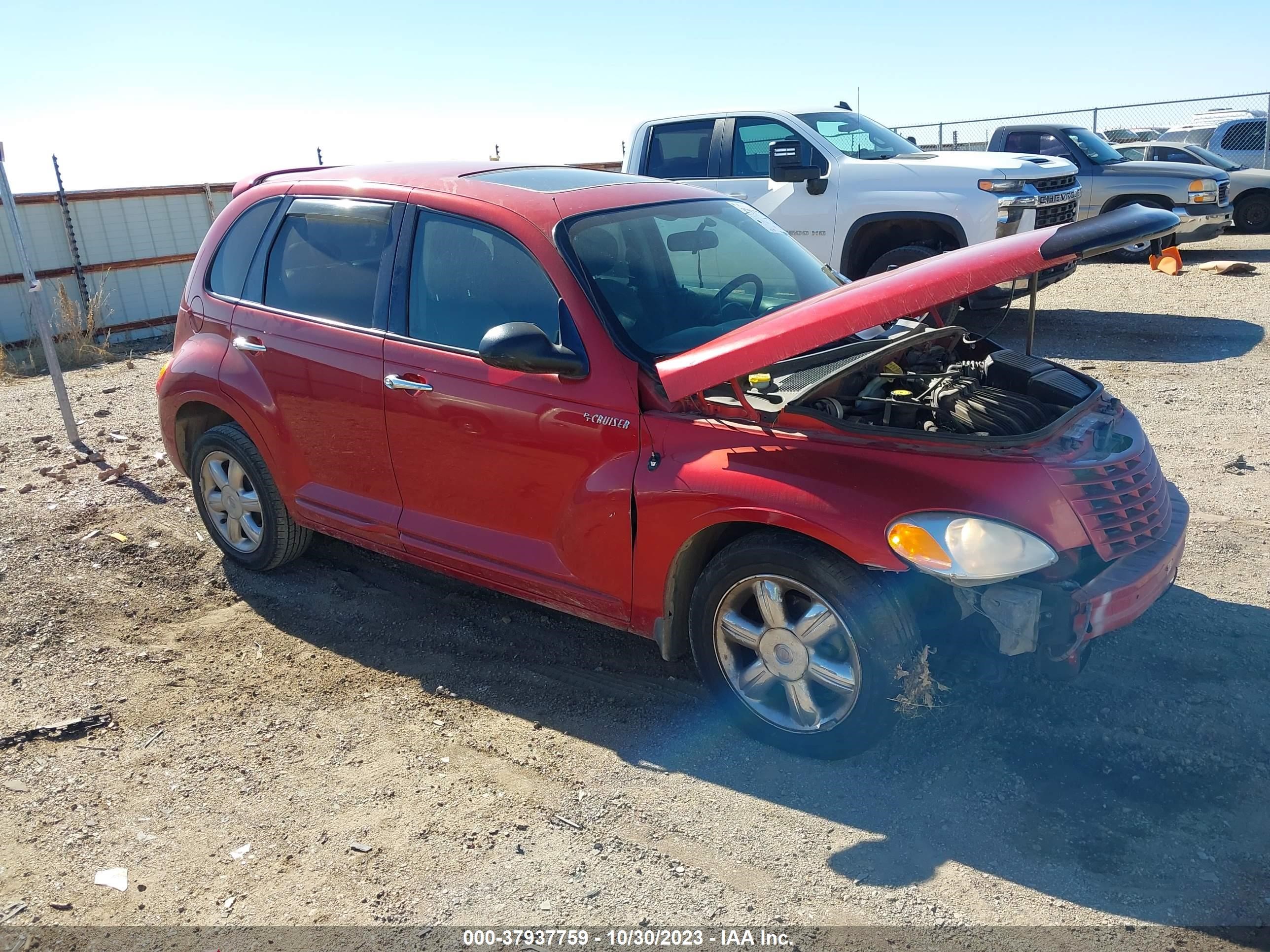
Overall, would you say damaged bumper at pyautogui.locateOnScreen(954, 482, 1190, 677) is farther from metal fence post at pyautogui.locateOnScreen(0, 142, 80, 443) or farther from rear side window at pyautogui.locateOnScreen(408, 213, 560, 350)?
metal fence post at pyautogui.locateOnScreen(0, 142, 80, 443)

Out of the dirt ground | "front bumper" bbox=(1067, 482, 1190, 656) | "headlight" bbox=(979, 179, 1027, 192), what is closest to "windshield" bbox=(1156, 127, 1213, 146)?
"headlight" bbox=(979, 179, 1027, 192)

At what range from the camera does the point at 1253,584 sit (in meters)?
4.64

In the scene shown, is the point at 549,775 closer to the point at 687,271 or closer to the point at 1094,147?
the point at 687,271

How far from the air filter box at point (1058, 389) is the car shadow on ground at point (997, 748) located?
104 centimetres

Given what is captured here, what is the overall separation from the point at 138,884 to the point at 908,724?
260 cm

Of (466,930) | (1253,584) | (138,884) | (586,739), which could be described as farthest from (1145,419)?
(138,884)

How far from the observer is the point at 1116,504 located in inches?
134

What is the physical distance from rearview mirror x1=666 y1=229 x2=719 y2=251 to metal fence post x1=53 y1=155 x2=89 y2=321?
1138cm

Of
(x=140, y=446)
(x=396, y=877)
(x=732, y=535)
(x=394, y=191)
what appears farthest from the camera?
(x=140, y=446)

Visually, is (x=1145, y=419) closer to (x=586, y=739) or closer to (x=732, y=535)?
(x=732, y=535)

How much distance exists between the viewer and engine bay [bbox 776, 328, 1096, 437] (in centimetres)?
357

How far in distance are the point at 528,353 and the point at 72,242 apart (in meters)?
12.4

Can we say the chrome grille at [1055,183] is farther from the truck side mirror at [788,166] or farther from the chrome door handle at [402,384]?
the chrome door handle at [402,384]

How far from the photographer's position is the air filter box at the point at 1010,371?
415cm
